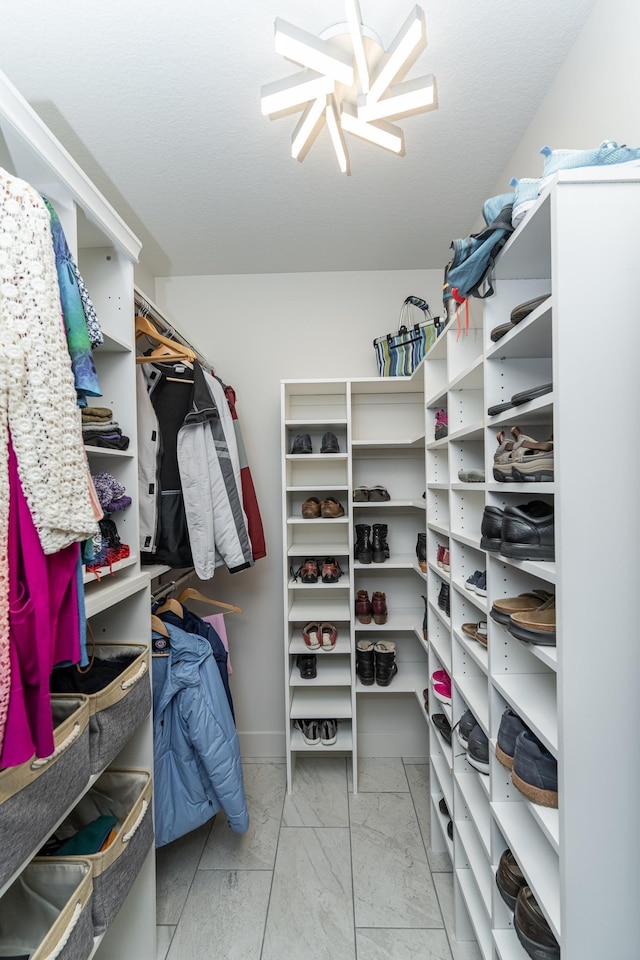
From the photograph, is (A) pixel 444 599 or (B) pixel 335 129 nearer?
(B) pixel 335 129

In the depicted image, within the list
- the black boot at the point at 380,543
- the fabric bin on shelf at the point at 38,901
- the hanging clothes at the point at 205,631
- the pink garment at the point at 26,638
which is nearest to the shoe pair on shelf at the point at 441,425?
the black boot at the point at 380,543

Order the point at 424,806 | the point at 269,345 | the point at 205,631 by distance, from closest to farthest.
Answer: the point at 205,631 < the point at 424,806 < the point at 269,345

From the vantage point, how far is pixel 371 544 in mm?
2422

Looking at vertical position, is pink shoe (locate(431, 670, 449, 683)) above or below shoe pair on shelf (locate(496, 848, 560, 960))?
above

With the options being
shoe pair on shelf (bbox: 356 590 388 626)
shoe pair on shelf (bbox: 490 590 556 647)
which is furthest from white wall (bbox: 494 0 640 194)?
shoe pair on shelf (bbox: 356 590 388 626)

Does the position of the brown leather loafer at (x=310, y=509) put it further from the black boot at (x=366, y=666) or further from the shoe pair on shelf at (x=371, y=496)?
the black boot at (x=366, y=666)

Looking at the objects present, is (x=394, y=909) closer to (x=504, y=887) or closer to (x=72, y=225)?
(x=504, y=887)

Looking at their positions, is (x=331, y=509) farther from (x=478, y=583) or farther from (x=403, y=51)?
(x=403, y=51)

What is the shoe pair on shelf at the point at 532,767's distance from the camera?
2.91ft

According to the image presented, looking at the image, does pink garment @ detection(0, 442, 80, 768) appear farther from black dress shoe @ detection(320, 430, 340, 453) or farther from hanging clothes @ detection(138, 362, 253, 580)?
black dress shoe @ detection(320, 430, 340, 453)

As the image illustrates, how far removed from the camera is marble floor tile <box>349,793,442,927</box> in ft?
5.17

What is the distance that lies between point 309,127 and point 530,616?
131cm

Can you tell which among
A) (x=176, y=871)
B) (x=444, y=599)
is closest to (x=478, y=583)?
(x=444, y=599)

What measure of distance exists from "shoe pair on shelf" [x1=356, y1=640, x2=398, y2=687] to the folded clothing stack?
5.42 feet
